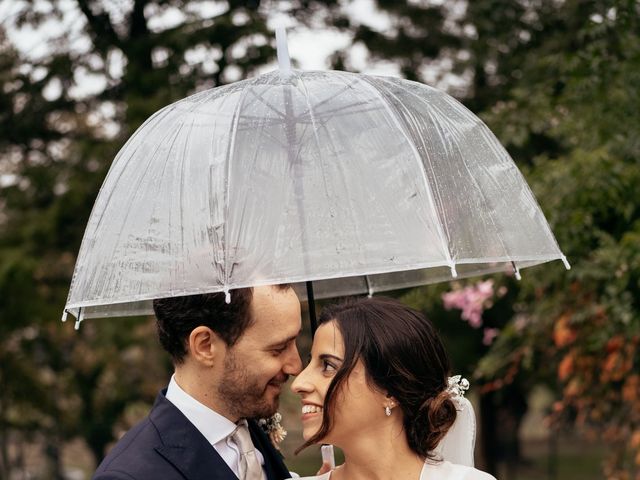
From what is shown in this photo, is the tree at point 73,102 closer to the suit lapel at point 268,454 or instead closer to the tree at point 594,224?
the tree at point 594,224

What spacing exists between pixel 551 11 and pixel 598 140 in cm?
307

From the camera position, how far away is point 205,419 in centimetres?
289

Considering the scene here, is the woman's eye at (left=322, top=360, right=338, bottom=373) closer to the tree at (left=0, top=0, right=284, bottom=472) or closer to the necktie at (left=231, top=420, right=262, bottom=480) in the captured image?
the necktie at (left=231, top=420, right=262, bottom=480)

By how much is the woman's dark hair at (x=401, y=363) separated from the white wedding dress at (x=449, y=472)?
0.04m

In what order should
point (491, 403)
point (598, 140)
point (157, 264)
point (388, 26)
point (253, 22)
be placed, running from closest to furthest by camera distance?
point (157, 264) → point (598, 140) → point (253, 22) → point (388, 26) → point (491, 403)

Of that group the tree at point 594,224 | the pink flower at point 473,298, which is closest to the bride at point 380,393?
the tree at point 594,224

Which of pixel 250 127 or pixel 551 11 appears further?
pixel 551 11

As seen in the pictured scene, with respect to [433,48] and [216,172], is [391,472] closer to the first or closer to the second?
[216,172]

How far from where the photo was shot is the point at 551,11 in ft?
27.2

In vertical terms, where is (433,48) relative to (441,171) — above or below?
above

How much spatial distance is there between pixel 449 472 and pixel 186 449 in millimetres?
743

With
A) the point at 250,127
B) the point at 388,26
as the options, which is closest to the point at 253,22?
the point at 388,26

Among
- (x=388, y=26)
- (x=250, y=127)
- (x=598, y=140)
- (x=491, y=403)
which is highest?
(x=388, y=26)

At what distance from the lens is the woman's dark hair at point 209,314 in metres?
2.83
